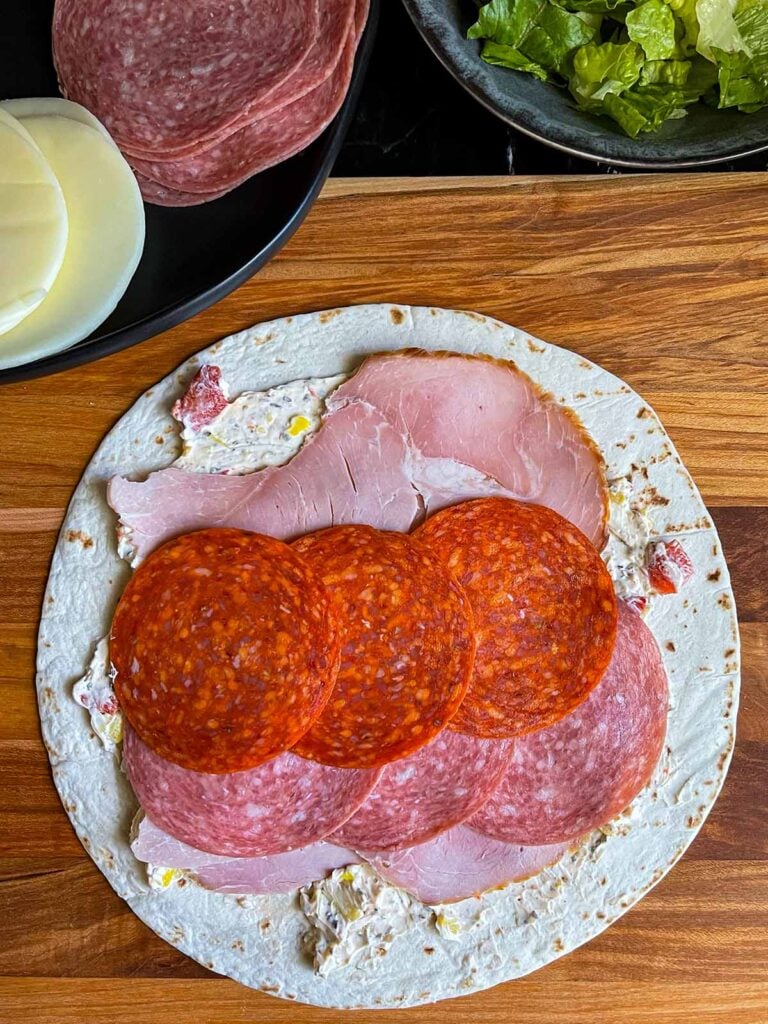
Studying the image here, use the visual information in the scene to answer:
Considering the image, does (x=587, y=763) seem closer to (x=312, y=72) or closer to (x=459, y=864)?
(x=459, y=864)

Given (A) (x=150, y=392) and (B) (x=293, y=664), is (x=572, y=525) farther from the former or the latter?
(A) (x=150, y=392)

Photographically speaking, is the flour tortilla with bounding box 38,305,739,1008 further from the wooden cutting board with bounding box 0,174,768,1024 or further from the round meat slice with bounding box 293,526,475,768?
the round meat slice with bounding box 293,526,475,768

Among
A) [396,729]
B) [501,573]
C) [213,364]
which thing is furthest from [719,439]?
[213,364]

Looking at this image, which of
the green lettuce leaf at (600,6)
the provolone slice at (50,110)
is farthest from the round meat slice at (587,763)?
the provolone slice at (50,110)

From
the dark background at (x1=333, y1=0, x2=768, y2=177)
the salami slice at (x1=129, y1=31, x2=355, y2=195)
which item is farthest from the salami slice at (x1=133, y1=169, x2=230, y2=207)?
the dark background at (x1=333, y1=0, x2=768, y2=177)

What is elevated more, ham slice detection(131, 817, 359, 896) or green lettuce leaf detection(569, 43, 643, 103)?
green lettuce leaf detection(569, 43, 643, 103)

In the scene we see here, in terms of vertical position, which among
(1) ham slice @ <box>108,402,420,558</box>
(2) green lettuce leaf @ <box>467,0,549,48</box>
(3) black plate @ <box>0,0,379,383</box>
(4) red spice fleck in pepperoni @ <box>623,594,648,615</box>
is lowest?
(4) red spice fleck in pepperoni @ <box>623,594,648,615</box>
